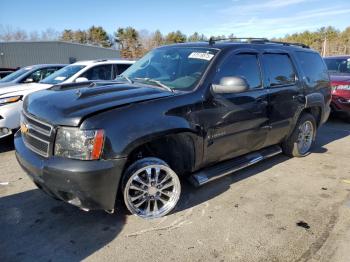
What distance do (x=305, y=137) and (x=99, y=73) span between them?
4652 mm

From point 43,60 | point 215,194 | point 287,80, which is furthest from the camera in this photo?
point 43,60

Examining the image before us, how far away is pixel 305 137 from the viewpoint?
6035mm

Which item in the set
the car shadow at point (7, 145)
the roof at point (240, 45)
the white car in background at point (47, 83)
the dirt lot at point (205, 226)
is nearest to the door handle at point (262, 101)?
the roof at point (240, 45)

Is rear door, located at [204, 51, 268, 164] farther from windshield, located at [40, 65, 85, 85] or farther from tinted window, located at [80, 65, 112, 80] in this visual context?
windshield, located at [40, 65, 85, 85]

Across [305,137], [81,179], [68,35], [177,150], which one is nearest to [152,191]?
[177,150]

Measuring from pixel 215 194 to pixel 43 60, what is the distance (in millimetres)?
37385

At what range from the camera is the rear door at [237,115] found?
402 cm

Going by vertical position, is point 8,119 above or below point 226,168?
above

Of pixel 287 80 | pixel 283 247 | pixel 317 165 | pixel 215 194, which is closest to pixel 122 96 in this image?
pixel 215 194

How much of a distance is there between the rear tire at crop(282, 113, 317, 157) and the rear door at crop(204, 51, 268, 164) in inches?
41.9

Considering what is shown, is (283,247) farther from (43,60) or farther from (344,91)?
(43,60)

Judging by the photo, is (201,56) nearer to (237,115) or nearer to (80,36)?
(237,115)

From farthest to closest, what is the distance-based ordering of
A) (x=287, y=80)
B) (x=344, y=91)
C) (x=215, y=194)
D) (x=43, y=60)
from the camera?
(x=43, y=60), (x=344, y=91), (x=287, y=80), (x=215, y=194)

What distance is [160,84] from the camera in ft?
13.3
